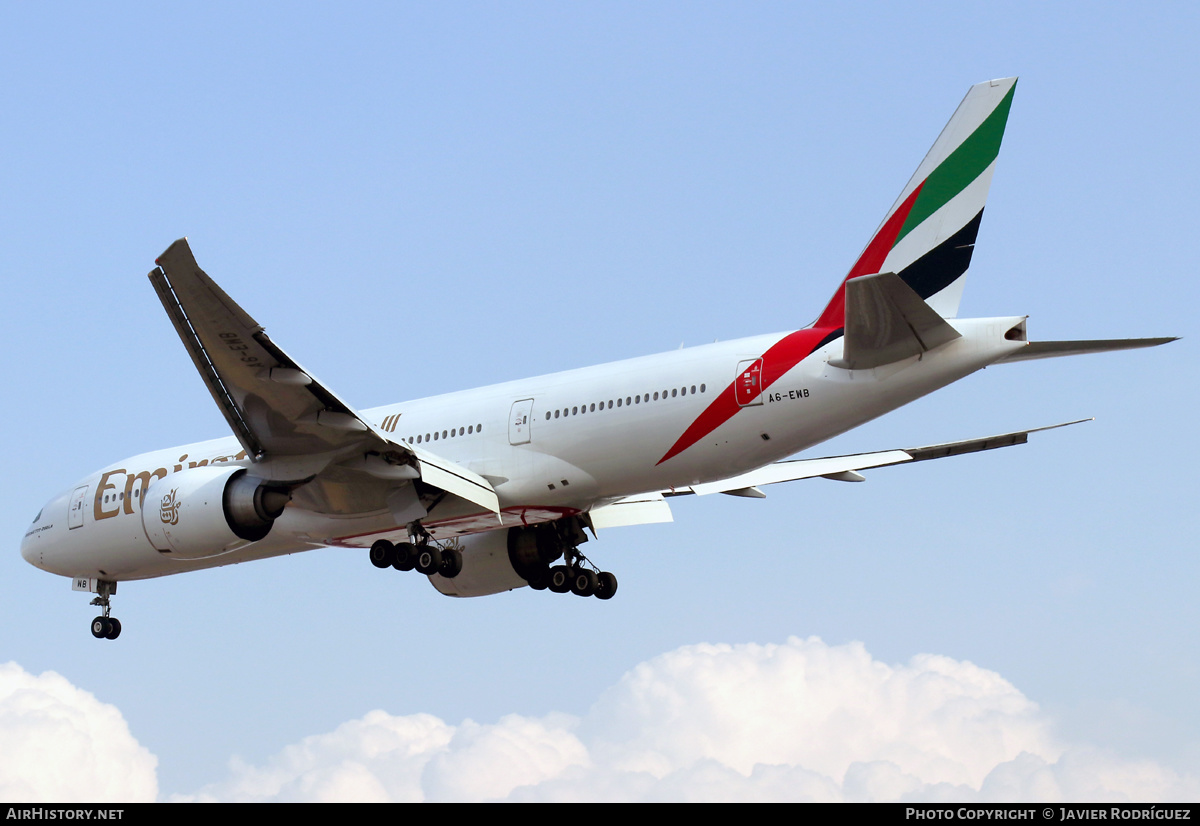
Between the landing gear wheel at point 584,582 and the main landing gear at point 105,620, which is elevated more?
the main landing gear at point 105,620

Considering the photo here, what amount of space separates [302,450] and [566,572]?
18.6 ft

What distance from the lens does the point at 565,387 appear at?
21.8m

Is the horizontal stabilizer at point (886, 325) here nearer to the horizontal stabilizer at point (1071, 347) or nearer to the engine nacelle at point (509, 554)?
the horizontal stabilizer at point (1071, 347)

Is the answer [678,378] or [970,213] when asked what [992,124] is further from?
[678,378]

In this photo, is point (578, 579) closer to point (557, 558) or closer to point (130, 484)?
point (557, 558)

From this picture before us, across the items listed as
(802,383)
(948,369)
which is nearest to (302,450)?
(802,383)

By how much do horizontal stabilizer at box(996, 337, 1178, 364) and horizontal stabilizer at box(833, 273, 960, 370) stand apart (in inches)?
38.3

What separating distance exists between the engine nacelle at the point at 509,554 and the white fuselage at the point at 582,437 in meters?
1.37

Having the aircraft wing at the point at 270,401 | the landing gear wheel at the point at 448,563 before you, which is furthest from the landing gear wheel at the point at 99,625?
the landing gear wheel at the point at 448,563

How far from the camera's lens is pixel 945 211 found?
20.4 meters

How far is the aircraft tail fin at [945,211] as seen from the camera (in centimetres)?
2012

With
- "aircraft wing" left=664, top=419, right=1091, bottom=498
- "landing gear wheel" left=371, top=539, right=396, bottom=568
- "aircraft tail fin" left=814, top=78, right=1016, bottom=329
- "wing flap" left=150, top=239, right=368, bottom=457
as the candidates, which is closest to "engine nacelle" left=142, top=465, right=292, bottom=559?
"wing flap" left=150, top=239, right=368, bottom=457
